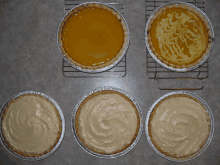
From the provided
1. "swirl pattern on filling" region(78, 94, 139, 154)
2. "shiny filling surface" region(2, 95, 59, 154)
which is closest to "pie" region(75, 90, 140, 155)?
"swirl pattern on filling" region(78, 94, 139, 154)

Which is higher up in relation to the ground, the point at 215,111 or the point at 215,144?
the point at 215,111

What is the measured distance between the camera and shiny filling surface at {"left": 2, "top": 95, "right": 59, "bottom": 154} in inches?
87.2

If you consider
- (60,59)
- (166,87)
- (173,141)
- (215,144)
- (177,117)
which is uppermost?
(60,59)

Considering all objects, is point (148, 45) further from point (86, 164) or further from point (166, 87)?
point (86, 164)

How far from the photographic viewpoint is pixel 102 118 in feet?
7.16

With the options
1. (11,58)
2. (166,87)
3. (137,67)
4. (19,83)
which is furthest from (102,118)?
(11,58)

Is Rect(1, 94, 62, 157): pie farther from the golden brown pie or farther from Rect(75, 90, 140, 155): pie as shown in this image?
the golden brown pie

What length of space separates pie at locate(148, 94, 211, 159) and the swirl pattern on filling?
31cm

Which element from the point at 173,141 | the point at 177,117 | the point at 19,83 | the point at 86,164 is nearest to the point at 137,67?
the point at 177,117

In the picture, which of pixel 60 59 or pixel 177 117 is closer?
pixel 177 117

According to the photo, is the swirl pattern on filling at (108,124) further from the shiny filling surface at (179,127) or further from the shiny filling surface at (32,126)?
the shiny filling surface at (32,126)

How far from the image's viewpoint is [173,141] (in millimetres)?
2160

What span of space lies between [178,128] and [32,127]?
82.1 inches

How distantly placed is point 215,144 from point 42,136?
2687mm
